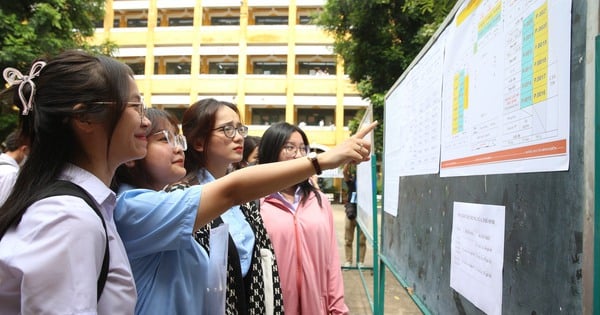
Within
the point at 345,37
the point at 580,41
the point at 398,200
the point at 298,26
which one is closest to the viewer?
the point at 580,41

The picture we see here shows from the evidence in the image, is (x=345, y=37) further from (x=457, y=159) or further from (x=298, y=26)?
(x=298, y=26)

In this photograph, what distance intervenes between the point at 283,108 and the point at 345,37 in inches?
697

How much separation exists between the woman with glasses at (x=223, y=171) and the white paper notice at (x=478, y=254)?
748 millimetres

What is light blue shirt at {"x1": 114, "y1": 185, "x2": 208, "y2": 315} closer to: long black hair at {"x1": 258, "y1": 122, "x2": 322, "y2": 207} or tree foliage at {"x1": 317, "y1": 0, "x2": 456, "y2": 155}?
long black hair at {"x1": 258, "y1": 122, "x2": 322, "y2": 207}

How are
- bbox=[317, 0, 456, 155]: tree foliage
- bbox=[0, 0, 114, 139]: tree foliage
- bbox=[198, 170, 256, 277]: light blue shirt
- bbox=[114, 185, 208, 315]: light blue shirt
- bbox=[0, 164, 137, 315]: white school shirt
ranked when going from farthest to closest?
bbox=[0, 0, 114, 139]: tree foliage
bbox=[317, 0, 456, 155]: tree foliage
bbox=[198, 170, 256, 277]: light blue shirt
bbox=[114, 185, 208, 315]: light blue shirt
bbox=[0, 164, 137, 315]: white school shirt

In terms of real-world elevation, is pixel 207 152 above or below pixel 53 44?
below

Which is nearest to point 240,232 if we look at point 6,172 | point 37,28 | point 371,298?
point 6,172

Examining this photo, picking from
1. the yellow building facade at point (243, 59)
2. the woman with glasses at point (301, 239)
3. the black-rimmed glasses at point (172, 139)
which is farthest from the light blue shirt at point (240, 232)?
the yellow building facade at point (243, 59)

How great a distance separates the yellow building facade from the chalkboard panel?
24.2 m

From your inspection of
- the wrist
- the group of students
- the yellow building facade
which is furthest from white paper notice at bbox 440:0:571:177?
the yellow building facade

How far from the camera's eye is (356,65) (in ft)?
31.3

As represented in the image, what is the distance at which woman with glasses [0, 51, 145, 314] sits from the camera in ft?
2.72

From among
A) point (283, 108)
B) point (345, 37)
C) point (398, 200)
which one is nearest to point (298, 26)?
point (283, 108)

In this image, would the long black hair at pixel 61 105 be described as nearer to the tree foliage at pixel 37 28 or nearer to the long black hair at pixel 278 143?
the long black hair at pixel 278 143
